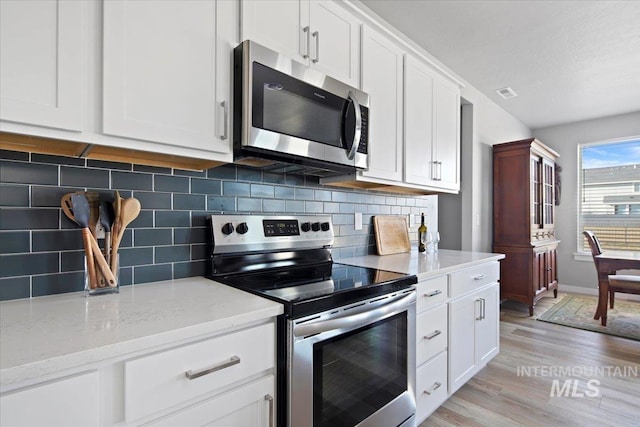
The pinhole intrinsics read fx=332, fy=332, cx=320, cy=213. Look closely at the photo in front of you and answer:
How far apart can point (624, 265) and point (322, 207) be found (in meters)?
3.33

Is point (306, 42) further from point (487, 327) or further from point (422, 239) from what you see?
point (487, 327)

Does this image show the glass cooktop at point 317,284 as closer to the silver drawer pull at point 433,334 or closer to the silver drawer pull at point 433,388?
the silver drawer pull at point 433,334

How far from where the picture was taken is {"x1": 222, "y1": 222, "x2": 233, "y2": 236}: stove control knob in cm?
151

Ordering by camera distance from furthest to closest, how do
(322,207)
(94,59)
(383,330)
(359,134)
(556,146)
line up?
(556,146) → (322,207) → (359,134) → (383,330) → (94,59)

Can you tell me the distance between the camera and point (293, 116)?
146 centimetres

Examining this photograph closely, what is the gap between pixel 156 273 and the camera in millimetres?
1387

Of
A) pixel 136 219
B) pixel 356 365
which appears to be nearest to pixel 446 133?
pixel 356 365

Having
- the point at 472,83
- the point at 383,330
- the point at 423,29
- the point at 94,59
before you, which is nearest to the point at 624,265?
the point at 472,83

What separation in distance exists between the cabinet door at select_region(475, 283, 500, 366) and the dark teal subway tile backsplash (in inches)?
56.9

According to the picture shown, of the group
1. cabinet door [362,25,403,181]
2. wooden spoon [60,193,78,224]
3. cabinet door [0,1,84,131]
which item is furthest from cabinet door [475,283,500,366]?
cabinet door [0,1,84,131]

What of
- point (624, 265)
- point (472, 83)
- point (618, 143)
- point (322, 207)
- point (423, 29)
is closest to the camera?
point (322, 207)

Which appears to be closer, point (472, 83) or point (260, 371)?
point (260, 371)

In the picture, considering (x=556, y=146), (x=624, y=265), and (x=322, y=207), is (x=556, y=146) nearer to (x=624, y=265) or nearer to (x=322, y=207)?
(x=624, y=265)

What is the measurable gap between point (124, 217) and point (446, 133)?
232 centimetres
